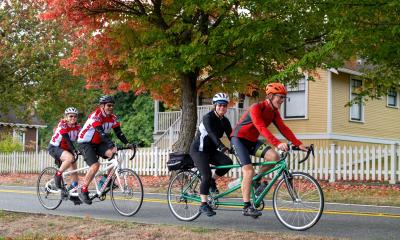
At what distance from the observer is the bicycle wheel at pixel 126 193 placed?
10.1m

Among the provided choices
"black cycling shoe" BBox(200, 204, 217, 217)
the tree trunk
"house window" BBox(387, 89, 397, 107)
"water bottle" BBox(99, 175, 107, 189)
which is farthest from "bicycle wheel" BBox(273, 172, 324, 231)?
"house window" BBox(387, 89, 397, 107)

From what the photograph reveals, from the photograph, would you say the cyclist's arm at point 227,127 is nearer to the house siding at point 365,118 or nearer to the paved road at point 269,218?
the paved road at point 269,218

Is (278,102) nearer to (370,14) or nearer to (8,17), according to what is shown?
(370,14)

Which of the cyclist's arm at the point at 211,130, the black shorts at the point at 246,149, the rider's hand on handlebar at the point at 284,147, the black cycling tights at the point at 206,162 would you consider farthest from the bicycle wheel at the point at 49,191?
the rider's hand on handlebar at the point at 284,147

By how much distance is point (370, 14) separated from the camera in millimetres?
12578

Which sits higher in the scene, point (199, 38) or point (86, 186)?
point (199, 38)

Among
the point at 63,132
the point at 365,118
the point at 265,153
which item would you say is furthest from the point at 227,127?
the point at 365,118

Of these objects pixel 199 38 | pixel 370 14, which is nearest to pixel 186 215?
pixel 370 14

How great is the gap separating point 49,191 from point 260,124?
18.0ft

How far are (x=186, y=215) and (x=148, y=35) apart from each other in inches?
352

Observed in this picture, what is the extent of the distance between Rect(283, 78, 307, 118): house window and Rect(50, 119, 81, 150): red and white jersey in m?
17.6

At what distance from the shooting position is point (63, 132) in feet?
36.7

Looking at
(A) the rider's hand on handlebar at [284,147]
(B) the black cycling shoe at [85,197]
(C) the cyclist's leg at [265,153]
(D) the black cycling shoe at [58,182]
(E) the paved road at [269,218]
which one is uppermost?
(A) the rider's hand on handlebar at [284,147]

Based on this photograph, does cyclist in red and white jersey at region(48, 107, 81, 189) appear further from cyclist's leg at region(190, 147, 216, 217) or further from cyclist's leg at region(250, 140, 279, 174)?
cyclist's leg at region(250, 140, 279, 174)
